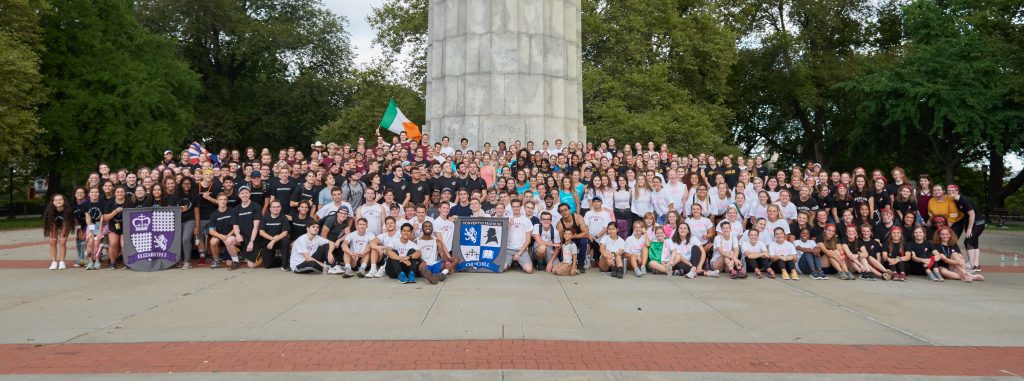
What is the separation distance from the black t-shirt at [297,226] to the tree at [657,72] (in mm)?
16733

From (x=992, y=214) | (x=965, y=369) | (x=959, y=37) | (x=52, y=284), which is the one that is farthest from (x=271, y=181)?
(x=992, y=214)

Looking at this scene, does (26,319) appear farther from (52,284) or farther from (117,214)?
(117,214)

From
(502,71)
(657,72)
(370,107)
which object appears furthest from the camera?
(370,107)

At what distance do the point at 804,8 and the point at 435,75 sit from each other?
2858 centimetres

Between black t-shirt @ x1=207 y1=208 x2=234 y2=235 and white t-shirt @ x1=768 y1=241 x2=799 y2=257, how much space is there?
9324mm

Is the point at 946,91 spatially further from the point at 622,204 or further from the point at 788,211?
the point at 622,204

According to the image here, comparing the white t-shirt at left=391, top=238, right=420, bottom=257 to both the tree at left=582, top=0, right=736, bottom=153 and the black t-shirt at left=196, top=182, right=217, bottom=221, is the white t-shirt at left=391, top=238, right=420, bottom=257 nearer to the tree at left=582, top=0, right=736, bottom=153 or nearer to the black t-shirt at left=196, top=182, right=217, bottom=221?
the black t-shirt at left=196, top=182, right=217, bottom=221

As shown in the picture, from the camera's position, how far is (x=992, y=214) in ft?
112

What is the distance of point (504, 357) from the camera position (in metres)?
6.46

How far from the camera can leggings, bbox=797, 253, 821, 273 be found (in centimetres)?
1188

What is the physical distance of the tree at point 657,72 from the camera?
28.5m

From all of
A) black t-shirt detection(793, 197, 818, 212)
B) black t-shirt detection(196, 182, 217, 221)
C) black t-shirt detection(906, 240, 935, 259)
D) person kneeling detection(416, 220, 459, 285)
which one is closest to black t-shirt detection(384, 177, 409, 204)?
person kneeling detection(416, 220, 459, 285)

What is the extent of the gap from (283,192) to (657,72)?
20.8 metres

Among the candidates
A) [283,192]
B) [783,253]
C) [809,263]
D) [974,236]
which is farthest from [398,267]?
[974,236]
